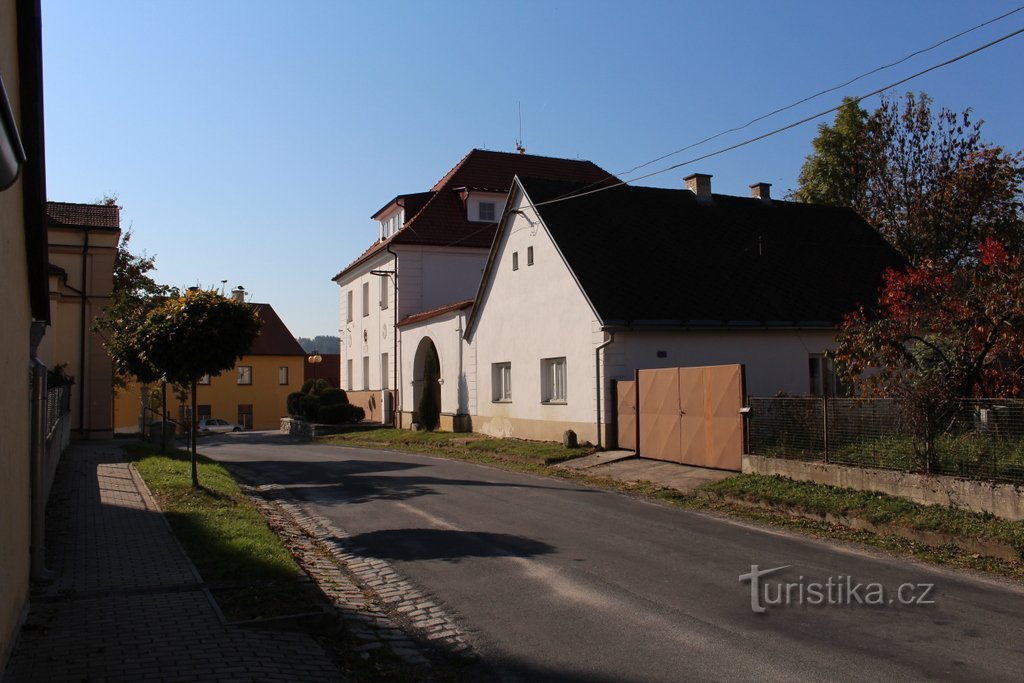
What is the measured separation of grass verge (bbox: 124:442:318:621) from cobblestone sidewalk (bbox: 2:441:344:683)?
21 cm

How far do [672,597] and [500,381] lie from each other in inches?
747

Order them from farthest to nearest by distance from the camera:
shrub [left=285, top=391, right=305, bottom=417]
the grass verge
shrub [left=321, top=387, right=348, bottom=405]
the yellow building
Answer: the yellow building
shrub [left=285, top=391, right=305, bottom=417]
shrub [left=321, top=387, right=348, bottom=405]
the grass verge

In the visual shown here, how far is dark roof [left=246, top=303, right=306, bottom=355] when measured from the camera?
61.9m

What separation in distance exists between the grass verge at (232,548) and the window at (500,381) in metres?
11.3

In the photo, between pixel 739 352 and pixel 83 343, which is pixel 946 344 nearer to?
pixel 739 352

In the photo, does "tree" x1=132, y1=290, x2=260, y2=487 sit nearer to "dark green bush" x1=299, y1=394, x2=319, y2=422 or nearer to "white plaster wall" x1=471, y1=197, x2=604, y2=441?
"white plaster wall" x1=471, y1=197, x2=604, y2=441

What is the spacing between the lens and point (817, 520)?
1209 cm

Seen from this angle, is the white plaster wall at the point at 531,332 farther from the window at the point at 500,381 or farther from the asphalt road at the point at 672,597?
the asphalt road at the point at 672,597

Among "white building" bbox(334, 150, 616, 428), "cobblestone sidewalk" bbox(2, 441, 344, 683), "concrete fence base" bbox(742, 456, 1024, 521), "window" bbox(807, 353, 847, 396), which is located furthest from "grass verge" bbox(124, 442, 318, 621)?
"white building" bbox(334, 150, 616, 428)

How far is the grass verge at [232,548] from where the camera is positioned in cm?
747

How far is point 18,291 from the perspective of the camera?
6730mm

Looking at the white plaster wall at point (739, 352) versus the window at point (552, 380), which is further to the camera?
the window at point (552, 380)

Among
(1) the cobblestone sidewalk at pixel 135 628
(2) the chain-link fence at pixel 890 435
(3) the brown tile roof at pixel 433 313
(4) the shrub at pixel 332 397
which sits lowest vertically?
(1) the cobblestone sidewalk at pixel 135 628

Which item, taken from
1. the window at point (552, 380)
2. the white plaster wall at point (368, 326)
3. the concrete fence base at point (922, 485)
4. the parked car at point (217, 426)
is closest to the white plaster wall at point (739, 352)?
the window at point (552, 380)
